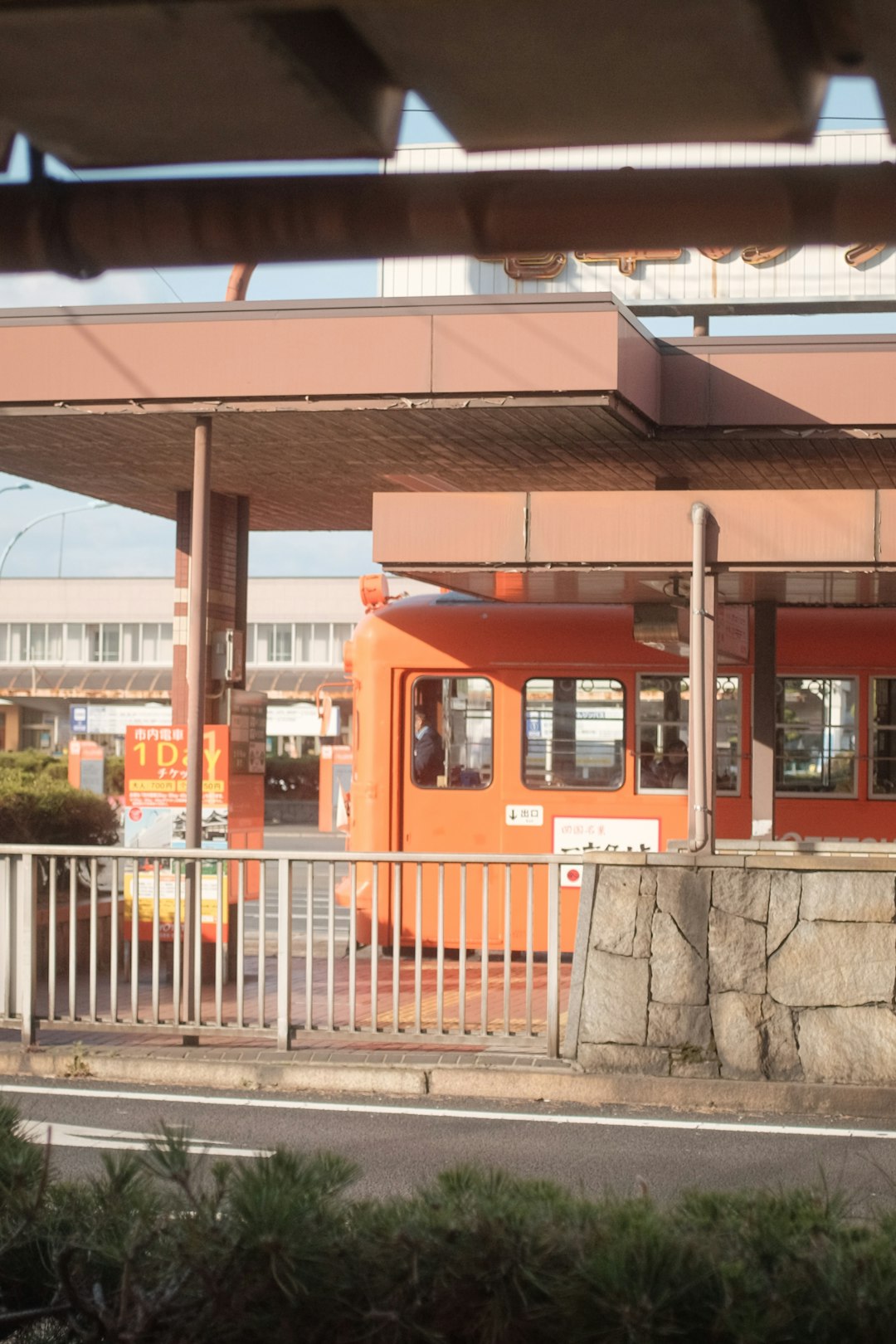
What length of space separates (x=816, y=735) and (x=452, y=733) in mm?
3092

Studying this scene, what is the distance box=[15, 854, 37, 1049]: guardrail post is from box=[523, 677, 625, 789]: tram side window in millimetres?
5442

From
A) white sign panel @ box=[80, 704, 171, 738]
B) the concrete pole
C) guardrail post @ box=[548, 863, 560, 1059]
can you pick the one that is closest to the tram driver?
the concrete pole

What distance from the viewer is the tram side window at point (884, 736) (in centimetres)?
1315

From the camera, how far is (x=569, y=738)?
13648mm

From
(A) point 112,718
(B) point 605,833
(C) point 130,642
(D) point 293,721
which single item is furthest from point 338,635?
(B) point 605,833

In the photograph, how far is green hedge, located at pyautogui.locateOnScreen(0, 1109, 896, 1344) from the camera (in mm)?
3020

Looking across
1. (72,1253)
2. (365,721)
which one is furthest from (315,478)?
(72,1253)

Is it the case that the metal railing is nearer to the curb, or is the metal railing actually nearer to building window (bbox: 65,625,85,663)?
the curb

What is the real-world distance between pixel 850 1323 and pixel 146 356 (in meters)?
8.57

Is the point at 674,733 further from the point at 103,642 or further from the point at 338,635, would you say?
the point at 103,642

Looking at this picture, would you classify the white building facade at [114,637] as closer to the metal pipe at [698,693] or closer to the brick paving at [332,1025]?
the brick paving at [332,1025]

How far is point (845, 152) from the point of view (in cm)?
296

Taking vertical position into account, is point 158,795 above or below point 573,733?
below

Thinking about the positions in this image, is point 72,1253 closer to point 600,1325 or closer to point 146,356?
point 600,1325
